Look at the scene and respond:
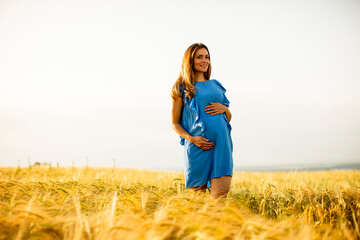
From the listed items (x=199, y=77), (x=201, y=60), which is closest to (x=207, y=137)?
(x=199, y=77)

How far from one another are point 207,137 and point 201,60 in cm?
109

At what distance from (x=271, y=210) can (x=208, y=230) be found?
241 centimetres

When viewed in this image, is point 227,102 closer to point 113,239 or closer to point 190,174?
point 190,174

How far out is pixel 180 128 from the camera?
13.3 ft

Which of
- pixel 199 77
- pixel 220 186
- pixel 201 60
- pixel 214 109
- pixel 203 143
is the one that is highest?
pixel 201 60

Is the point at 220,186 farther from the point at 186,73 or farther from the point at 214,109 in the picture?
the point at 186,73

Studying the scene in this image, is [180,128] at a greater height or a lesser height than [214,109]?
lesser

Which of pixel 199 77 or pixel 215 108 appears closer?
pixel 215 108

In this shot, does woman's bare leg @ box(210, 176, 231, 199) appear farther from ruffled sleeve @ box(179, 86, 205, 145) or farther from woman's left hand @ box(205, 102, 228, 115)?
woman's left hand @ box(205, 102, 228, 115)

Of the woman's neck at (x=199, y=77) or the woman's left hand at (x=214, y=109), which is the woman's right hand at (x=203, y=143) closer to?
A: the woman's left hand at (x=214, y=109)

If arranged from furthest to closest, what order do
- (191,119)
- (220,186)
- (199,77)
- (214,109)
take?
(199,77) < (191,119) < (214,109) < (220,186)

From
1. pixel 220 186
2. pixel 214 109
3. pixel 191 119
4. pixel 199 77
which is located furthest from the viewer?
pixel 199 77

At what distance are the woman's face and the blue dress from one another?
8.5 inches

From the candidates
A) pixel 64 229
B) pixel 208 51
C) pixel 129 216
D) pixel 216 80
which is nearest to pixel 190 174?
pixel 216 80
